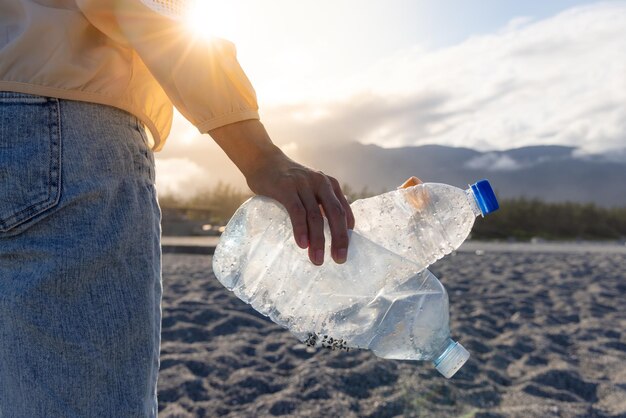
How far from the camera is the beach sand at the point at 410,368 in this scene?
9.68 ft

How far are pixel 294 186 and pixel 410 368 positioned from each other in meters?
2.56

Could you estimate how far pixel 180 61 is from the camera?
1.12m

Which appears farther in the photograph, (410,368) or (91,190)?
(410,368)

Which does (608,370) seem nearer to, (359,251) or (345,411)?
(345,411)

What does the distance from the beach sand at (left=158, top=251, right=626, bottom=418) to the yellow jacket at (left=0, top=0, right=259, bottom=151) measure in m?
2.03

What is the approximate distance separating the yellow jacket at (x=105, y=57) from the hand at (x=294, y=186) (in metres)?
0.04

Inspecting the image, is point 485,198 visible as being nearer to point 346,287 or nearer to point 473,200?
point 473,200

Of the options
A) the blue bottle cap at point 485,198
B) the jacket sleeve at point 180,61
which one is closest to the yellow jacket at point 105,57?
the jacket sleeve at point 180,61

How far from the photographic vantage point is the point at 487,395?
3.11m

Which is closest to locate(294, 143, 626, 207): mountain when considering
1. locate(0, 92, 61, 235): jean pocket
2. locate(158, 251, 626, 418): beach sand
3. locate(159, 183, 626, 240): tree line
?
locate(159, 183, 626, 240): tree line

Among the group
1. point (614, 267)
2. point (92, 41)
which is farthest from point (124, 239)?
point (614, 267)

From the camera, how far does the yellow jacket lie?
1100 mm

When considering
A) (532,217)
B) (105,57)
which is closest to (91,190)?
(105,57)

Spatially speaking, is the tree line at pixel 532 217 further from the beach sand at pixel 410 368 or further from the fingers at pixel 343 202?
the fingers at pixel 343 202
